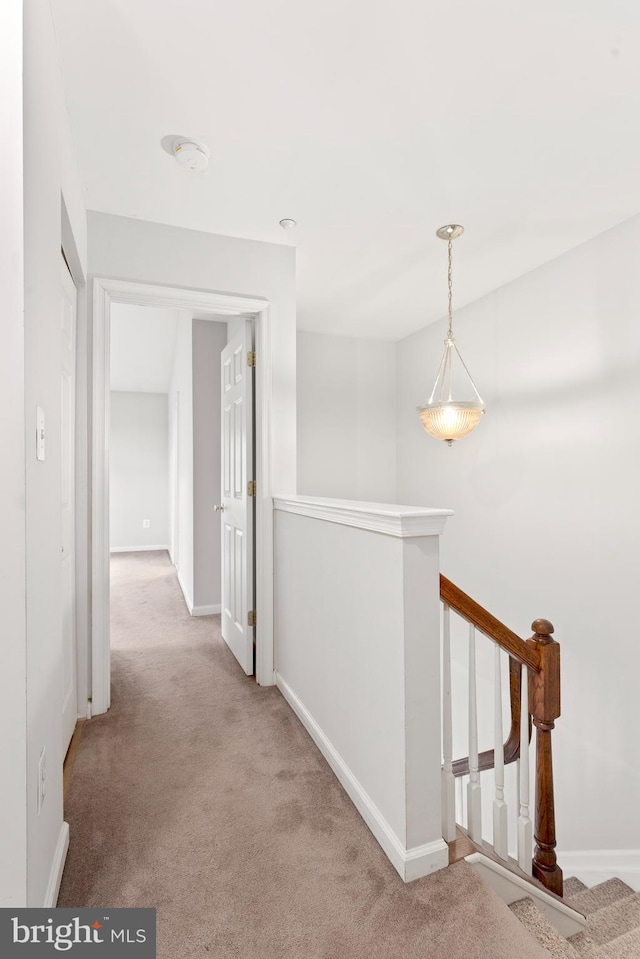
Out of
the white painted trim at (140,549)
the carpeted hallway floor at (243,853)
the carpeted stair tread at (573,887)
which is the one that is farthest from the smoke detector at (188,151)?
the white painted trim at (140,549)

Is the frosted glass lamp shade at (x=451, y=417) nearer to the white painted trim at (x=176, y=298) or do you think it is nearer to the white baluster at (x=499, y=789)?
the white painted trim at (x=176, y=298)

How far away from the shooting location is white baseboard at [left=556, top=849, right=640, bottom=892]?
2580 millimetres

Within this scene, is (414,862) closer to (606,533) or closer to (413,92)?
(606,533)

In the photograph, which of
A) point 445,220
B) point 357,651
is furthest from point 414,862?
point 445,220

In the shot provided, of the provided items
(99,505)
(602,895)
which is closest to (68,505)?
(99,505)

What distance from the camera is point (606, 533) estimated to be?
2783 mm

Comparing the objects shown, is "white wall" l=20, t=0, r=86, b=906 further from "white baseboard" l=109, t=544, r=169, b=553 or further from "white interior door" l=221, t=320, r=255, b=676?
"white baseboard" l=109, t=544, r=169, b=553

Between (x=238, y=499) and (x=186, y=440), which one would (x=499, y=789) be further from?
(x=186, y=440)

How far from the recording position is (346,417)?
4.81 metres

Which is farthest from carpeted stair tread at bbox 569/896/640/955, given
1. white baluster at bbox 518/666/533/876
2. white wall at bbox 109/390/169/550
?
white wall at bbox 109/390/169/550

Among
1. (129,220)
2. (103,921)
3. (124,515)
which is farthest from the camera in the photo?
(124,515)

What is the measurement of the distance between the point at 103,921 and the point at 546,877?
1.45 m

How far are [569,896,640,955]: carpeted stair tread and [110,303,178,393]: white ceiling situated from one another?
5069 millimetres

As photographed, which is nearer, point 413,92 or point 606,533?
point 413,92
